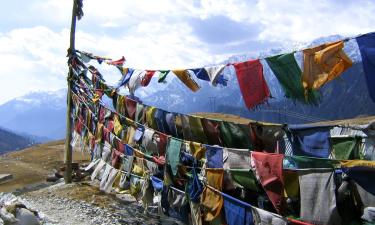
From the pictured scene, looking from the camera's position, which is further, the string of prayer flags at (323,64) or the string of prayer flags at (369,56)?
the string of prayer flags at (323,64)

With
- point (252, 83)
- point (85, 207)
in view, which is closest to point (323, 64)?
point (252, 83)

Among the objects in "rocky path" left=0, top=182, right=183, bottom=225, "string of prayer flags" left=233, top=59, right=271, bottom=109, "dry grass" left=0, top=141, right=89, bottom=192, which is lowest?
"dry grass" left=0, top=141, right=89, bottom=192

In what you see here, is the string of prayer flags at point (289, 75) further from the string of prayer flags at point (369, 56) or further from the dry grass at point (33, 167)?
the dry grass at point (33, 167)

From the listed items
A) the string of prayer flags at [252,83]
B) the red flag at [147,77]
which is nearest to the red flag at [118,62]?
the red flag at [147,77]

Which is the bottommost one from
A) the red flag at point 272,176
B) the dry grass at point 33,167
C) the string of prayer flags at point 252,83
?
the dry grass at point 33,167

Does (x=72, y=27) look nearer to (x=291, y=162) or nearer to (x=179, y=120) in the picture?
(x=179, y=120)

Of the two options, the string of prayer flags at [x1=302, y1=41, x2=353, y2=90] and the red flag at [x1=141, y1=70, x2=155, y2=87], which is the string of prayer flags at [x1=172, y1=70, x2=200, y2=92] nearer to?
the red flag at [x1=141, y1=70, x2=155, y2=87]

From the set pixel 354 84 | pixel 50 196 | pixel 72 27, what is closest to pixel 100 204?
pixel 50 196

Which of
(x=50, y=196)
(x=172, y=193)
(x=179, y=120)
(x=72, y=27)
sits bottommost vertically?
(x=50, y=196)

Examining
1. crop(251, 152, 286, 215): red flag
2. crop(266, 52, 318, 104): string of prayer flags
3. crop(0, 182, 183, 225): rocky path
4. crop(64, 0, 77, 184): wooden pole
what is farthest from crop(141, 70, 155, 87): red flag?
crop(64, 0, 77, 184): wooden pole

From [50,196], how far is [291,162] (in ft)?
35.3

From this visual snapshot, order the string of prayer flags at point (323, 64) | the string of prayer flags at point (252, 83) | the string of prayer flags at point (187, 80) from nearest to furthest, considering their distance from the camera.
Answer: the string of prayer flags at point (323, 64)
the string of prayer flags at point (252, 83)
the string of prayer flags at point (187, 80)

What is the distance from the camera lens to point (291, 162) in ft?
29.0

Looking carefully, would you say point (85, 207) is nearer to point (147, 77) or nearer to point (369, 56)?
point (147, 77)
